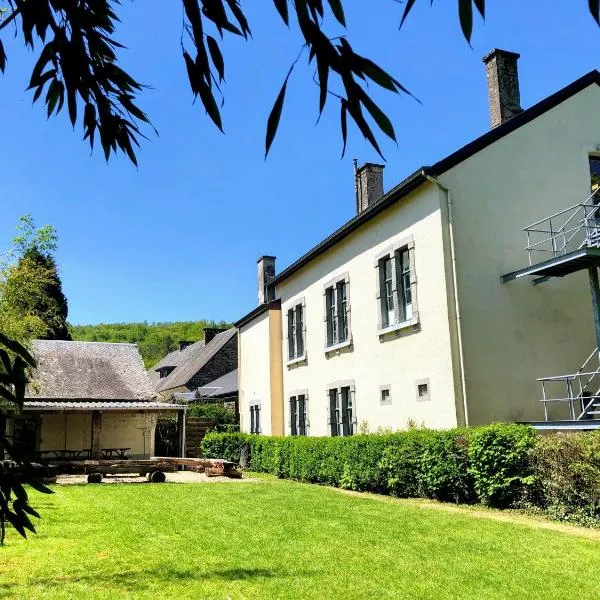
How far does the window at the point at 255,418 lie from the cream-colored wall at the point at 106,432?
203 inches

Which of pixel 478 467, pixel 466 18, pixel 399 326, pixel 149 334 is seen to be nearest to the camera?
pixel 466 18

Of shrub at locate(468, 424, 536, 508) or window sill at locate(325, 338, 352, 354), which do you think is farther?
window sill at locate(325, 338, 352, 354)

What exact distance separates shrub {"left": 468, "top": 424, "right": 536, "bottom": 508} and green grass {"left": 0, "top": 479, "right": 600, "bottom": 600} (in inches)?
42.7

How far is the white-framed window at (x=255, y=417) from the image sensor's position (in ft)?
82.4

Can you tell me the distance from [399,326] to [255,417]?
1160cm

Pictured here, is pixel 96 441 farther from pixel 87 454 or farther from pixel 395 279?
pixel 395 279

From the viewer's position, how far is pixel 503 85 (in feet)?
50.6

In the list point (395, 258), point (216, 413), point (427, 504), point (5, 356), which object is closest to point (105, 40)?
point (5, 356)

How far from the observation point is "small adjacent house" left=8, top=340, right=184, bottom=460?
87.2ft

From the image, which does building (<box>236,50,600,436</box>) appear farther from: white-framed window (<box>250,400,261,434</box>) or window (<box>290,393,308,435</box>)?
white-framed window (<box>250,400,261,434</box>)

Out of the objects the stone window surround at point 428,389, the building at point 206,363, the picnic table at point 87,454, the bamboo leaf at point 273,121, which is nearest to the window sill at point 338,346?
the stone window surround at point 428,389

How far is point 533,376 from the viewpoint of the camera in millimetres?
13734

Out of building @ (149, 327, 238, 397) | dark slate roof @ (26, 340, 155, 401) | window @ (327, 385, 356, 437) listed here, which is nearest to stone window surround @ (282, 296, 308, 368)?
window @ (327, 385, 356, 437)

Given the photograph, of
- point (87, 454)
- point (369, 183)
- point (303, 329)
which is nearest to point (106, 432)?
point (87, 454)
